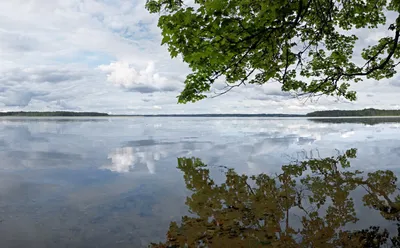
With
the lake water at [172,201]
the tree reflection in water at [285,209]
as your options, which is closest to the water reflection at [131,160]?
the lake water at [172,201]

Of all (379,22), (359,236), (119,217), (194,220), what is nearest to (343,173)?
(379,22)

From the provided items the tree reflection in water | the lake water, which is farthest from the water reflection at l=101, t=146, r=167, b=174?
the tree reflection in water

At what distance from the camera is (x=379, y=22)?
12.9 m

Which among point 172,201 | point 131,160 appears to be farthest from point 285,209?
point 131,160

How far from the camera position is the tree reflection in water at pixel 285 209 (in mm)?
7047

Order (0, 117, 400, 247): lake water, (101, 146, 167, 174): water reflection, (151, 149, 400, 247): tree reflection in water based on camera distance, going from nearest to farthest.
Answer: (151, 149, 400, 247): tree reflection in water, (0, 117, 400, 247): lake water, (101, 146, 167, 174): water reflection

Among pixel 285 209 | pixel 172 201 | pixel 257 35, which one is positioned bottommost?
pixel 172 201

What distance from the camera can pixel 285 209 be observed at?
937cm

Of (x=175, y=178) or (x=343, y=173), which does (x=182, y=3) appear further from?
(x=343, y=173)

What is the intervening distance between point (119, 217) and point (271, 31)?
23.2 ft

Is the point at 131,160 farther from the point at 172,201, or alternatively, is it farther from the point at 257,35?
the point at 257,35

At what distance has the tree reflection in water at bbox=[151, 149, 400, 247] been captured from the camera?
7047 mm

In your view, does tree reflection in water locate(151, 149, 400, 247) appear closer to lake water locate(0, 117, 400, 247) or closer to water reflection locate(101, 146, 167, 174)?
lake water locate(0, 117, 400, 247)

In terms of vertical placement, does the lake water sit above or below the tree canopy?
below
